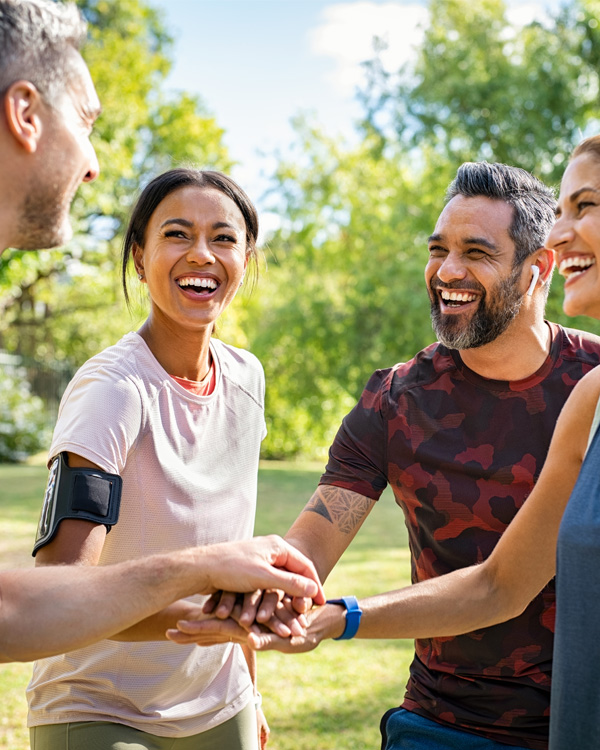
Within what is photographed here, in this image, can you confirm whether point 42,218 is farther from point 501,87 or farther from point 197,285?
point 501,87

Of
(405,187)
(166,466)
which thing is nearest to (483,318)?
(166,466)

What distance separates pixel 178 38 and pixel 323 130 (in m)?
5.85

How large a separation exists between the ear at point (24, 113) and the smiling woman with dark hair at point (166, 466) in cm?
82

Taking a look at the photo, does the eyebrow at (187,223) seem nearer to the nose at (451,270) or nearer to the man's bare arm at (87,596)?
the nose at (451,270)

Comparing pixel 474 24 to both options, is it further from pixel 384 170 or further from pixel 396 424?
pixel 396 424

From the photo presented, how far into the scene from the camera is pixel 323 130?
1123 inches

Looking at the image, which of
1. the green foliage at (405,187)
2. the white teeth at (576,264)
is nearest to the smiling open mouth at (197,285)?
the white teeth at (576,264)

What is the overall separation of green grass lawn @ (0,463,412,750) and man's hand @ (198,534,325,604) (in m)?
3.12

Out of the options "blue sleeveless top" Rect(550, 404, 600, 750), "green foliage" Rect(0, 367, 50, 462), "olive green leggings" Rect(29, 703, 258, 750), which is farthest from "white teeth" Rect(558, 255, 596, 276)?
"green foliage" Rect(0, 367, 50, 462)

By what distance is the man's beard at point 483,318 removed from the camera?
305cm

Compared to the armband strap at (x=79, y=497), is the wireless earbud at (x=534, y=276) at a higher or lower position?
higher

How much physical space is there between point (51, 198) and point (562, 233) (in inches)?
52.3

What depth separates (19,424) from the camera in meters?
18.4

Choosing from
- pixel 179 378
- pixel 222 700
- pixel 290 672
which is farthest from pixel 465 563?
pixel 290 672
